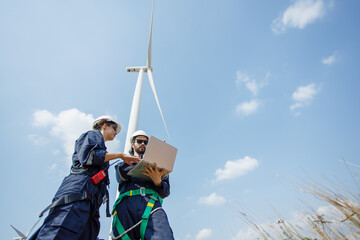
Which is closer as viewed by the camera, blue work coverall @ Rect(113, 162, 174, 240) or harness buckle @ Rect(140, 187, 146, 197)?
blue work coverall @ Rect(113, 162, 174, 240)

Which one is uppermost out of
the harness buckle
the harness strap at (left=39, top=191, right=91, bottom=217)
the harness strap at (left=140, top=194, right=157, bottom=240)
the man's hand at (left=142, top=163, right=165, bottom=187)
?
the man's hand at (left=142, top=163, right=165, bottom=187)

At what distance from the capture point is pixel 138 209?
9.93 feet

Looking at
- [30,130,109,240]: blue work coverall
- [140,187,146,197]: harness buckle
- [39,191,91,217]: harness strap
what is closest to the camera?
[30,130,109,240]: blue work coverall

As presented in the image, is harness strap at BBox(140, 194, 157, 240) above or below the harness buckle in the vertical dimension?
below

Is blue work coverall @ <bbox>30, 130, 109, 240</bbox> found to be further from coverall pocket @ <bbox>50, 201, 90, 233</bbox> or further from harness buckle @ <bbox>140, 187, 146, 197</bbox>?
harness buckle @ <bbox>140, 187, 146, 197</bbox>

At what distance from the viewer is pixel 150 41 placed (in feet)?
44.8

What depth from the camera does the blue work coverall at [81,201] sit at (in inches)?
93.9

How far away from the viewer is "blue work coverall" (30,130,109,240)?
2.38 meters

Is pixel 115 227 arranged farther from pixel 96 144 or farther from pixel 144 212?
pixel 96 144

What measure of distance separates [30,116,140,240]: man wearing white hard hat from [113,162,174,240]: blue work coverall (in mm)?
298

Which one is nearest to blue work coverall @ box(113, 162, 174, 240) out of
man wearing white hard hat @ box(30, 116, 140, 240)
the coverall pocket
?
man wearing white hard hat @ box(30, 116, 140, 240)

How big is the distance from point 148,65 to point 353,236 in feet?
47.2

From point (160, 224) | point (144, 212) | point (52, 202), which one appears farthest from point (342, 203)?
point (52, 202)

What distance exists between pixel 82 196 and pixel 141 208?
855 mm
